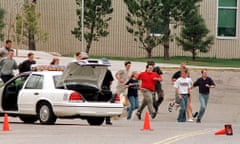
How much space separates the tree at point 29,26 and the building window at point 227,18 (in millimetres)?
11460

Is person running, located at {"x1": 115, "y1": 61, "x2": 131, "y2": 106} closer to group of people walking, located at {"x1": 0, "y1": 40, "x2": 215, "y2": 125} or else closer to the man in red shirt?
group of people walking, located at {"x1": 0, "y1": 40, "x2": 215, "y2": 125}

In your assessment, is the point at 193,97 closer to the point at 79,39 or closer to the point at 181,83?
the point at 181,83

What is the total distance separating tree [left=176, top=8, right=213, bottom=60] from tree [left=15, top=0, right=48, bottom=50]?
8.35 m

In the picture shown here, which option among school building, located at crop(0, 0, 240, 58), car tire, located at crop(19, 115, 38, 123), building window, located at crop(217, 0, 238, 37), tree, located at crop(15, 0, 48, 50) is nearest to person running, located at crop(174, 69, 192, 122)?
car tire, located at crop(19, 115, 38, 123)

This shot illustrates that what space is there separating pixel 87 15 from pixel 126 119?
26.5 m

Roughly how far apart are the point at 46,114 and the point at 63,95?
0.70 metres

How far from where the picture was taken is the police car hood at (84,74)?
71.7ft

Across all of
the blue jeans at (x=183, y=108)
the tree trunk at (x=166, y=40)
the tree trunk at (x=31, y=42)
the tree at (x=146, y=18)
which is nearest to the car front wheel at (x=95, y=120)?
the blue jeans at (x=183, y=108)

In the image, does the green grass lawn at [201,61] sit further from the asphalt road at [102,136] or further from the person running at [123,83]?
the asphalt road at [102,136]

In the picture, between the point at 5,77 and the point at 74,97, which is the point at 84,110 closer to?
the point at 74,97

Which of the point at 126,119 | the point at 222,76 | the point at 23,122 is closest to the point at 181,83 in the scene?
the point at 126,119

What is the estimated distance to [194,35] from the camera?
50.8 metres

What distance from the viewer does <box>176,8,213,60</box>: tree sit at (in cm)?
5006

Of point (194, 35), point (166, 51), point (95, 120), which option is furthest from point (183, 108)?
point (166, 51)
